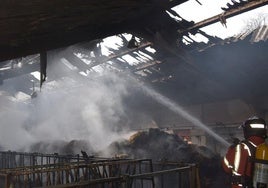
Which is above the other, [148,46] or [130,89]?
[148,46]

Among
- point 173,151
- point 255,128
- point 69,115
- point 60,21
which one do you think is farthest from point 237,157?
point 69,115

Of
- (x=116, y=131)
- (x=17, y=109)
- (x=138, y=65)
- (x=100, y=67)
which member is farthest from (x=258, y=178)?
(x=17, y=109)

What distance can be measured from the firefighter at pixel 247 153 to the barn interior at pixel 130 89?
697 mm

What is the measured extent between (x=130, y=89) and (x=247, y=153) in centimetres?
942

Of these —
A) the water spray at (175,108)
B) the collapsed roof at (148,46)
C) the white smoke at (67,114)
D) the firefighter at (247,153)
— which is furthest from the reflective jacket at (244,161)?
the white smoke at (67,114)

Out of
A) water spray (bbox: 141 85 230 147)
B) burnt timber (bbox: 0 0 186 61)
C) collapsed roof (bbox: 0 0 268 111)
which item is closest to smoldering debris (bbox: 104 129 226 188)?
water spray (bbox: 141 85 230 147)

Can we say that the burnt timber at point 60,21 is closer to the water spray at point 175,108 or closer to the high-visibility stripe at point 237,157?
the high-visibility stripe at point 237,157

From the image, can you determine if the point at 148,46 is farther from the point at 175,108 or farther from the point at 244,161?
the point at 175,108

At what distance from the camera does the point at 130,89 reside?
1420cm

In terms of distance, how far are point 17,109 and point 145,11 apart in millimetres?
20528

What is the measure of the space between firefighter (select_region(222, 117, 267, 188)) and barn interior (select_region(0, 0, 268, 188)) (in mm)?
697

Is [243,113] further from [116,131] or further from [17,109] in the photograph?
[17,109]

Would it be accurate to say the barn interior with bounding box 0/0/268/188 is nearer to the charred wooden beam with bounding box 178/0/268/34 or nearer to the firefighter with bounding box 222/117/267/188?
the charred wooden beam with bounding box 178/0/268/34

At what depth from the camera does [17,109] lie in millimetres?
22281
